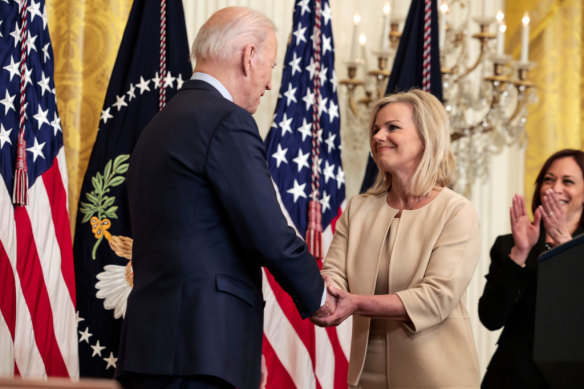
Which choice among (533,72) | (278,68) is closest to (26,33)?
(278,68)

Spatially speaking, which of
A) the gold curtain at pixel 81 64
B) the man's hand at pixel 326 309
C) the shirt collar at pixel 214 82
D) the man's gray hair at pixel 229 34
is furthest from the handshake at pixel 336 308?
the gold curtain at pixel 81 64

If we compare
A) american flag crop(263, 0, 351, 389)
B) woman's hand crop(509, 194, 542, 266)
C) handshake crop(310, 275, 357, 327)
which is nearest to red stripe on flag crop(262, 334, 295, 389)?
american flag crop(263, 0, 351, 389)

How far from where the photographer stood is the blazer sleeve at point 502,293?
3.13 metres

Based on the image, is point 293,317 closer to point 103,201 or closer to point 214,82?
point 103,201

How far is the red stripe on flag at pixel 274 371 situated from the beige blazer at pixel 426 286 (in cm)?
129

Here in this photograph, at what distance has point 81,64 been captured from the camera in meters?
4.18

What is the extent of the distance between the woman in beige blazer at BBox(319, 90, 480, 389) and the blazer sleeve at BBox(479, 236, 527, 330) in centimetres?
54

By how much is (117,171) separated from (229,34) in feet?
5.20

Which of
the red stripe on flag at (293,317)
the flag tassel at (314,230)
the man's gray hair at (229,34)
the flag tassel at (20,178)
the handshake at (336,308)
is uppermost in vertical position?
the man's gray hair at (229,34)

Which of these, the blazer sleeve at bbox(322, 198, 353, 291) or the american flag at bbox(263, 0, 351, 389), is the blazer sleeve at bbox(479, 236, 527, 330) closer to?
the blazer sleeve at bbox(322, 198, 353, 291)

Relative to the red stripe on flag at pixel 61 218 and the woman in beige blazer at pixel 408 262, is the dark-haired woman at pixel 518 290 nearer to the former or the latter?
the woman in beige blazer at pixel 408 262

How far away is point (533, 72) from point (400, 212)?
3.31 metres

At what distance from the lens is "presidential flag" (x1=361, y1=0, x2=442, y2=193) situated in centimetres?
423

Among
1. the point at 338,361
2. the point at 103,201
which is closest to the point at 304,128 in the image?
the point at 103,201
